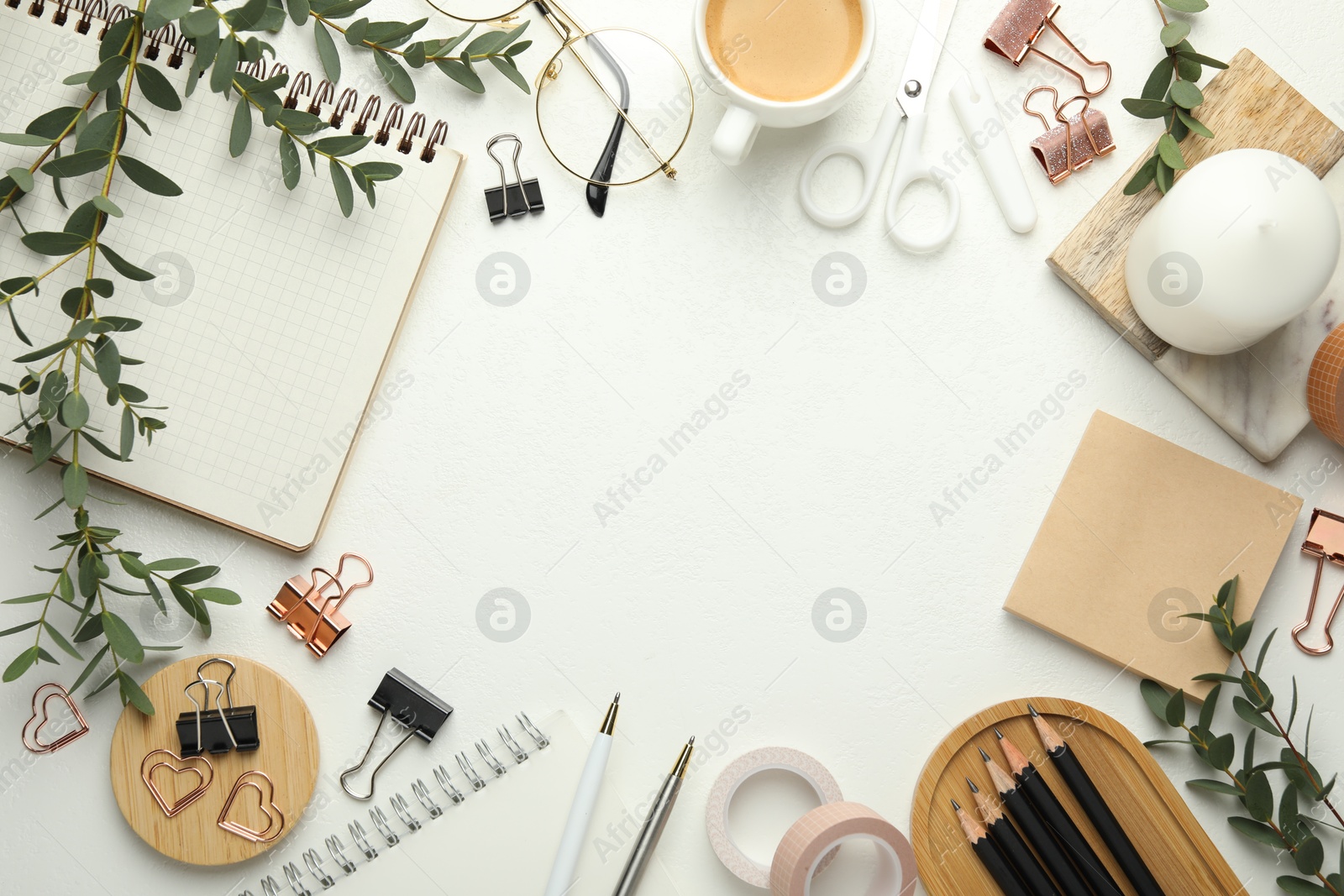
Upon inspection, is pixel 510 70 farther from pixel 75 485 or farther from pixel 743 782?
pixel 743 782

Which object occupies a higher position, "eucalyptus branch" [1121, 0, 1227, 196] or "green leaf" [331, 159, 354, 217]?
"eucalyptus branch" [1121, 0, 1227, 196]

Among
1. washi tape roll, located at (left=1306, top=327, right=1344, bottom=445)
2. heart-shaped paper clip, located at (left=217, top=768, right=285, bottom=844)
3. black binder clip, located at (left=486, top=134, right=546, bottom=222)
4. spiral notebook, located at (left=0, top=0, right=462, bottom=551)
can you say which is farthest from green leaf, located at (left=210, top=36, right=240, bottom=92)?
washi tape roll, located at (left=1306, top=327, right=1344, bottom=445)

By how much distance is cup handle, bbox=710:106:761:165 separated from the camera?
0.98 metres

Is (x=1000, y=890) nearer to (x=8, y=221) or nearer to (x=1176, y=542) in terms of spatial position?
(x=1176, y=542)

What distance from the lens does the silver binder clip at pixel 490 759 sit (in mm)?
1062

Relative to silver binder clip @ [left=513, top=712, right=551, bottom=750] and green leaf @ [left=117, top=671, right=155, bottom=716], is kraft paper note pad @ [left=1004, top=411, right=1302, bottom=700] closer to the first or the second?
silver binder clip @ [left=513, top=712, right=551, bottom=750]

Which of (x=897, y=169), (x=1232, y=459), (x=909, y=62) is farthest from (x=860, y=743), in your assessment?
(x=909, y=62)

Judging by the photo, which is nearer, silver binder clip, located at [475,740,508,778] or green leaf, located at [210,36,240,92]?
green leaf, located at [210,36,240,92]

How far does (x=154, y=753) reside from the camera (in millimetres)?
1051

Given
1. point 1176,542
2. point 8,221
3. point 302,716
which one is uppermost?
point 1176,542

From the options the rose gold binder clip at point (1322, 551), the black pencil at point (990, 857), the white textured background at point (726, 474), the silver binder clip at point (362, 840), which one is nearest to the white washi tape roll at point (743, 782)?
the white textured background at point (726, 474)

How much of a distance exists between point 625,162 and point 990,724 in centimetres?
76

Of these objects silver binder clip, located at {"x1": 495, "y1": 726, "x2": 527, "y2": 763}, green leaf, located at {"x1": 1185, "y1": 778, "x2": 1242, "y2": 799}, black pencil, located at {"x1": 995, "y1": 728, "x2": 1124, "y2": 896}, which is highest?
green leaf, located at {"x1": 1185, "y1": 778, "x2": 1242, "y2": 799}

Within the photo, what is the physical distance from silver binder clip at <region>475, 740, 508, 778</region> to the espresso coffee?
77cm
